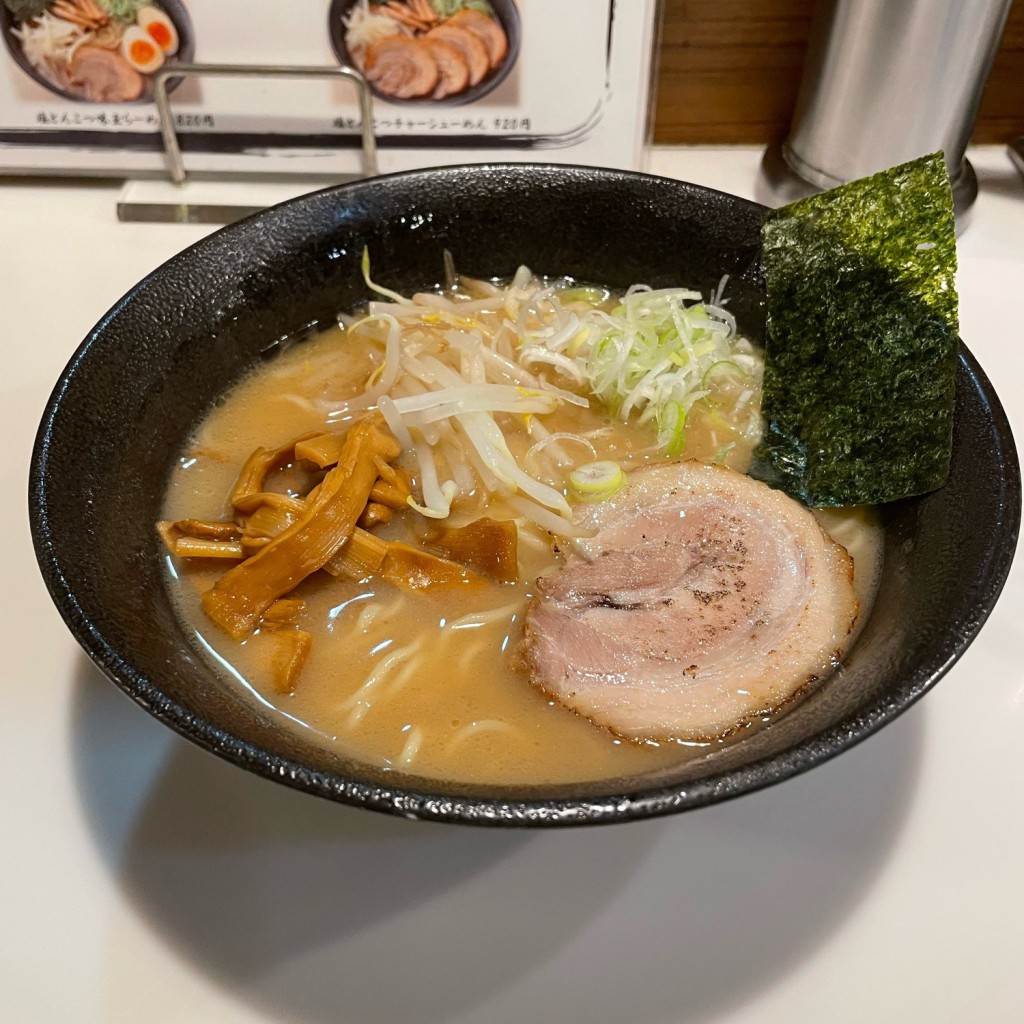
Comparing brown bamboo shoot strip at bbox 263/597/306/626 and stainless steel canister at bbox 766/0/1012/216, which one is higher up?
stainless steel canister at bbox 766/0/1012/216

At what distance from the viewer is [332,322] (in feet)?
6.30

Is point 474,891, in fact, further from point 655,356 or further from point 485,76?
point 485,76

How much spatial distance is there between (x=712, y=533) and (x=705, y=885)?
53cm

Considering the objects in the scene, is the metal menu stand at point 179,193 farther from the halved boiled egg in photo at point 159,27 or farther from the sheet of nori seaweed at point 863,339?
the sheet of nori seaweed at point 863,339

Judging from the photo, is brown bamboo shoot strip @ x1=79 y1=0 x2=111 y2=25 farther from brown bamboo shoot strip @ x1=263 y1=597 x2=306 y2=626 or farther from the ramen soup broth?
brown bamboo shoot strip @ x1=263 y1=597 x2=306 y2=626

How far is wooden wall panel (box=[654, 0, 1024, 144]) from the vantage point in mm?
2373

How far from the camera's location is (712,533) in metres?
1.49

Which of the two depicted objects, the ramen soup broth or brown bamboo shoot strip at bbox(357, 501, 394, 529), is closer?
the ramen soup broth

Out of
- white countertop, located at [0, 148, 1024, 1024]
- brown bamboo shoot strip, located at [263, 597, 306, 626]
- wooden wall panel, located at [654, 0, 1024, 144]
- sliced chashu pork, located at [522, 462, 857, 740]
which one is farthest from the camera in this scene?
wooden wall panel, located at [654, 0, 1024, 144]

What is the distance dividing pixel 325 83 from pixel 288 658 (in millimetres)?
1569

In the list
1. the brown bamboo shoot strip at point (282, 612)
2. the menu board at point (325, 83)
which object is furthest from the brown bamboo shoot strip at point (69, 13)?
the brown bamboo shoot strip at point (282, 612)

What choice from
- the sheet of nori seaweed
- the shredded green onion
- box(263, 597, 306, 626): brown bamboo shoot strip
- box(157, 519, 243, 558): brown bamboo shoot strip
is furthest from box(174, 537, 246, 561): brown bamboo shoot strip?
the sheet of nori seaweed

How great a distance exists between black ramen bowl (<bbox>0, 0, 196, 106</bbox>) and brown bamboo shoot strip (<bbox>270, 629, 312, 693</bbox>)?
5.24 feet

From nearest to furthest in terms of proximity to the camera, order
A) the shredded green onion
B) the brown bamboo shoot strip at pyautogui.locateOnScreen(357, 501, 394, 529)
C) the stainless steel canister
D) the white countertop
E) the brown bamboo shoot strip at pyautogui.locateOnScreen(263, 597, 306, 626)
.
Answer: the white countertop → the brown bamboo shoot strip at pyautogui.locateOnScreen(263, 597, 306, 626) → the brown bamboo shoot strip at pyautogui.locateOnScreen(357, 501, 394, 529) → the shredded green onion → the stainless steel canister
